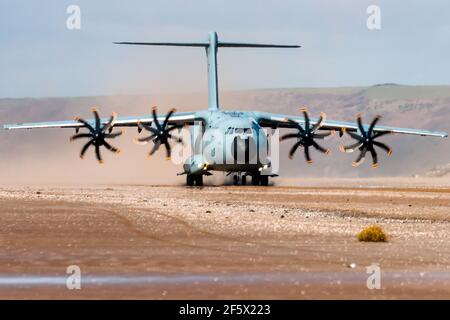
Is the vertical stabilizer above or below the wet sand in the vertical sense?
above

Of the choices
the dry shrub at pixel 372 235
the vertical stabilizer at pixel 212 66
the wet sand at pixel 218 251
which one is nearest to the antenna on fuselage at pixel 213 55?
the vertical stabilizer at pixel 212 66

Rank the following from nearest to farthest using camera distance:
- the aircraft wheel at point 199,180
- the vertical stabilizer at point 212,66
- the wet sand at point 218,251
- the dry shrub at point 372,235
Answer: the wet sand at point 218,251 → the dry shrub at point 372,235 → the aircraft wheel at point 199,180 → the vertical stabilizer at point 212,66

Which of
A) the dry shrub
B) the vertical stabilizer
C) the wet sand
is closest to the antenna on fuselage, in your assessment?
the vertical stabilizer

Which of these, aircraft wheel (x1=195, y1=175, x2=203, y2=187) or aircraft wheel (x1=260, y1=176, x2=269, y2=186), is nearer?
aircraft wheel (x1=260, y1=176, x2=269, y2=186)

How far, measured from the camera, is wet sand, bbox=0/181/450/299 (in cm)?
1575

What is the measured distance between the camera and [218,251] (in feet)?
70.8

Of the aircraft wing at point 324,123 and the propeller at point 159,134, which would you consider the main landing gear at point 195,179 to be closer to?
the propeller at point 159,134

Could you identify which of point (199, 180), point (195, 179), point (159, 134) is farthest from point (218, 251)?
point (195, 179)

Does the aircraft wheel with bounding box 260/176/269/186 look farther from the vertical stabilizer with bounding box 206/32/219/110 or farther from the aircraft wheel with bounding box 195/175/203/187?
the vertical stabilizer with bounding box 206/32/219/110

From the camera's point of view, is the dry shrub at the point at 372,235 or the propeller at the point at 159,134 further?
the propeller at the point at 159,134

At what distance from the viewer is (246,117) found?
6231cm

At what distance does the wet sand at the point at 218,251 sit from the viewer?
15750 mm

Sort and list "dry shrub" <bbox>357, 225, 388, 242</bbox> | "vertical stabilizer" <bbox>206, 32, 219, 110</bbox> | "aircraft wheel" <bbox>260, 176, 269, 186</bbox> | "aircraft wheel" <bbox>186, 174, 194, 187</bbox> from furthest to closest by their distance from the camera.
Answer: "vertical stabilizer" <bbox>206, 32, 219, 110</bbox>
"aircraft wheel" <bbox>186, 174, 194, 187</bbox>
"aircraft wheel" <bbox>260, 176, 269, 186</bbox>
"dry shrub" <bbox>357, 225, 388, 242</bbox>

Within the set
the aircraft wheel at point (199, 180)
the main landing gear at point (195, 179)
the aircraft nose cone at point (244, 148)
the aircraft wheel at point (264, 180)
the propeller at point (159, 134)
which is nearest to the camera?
the aircraft nose cone at point (244, 148)
